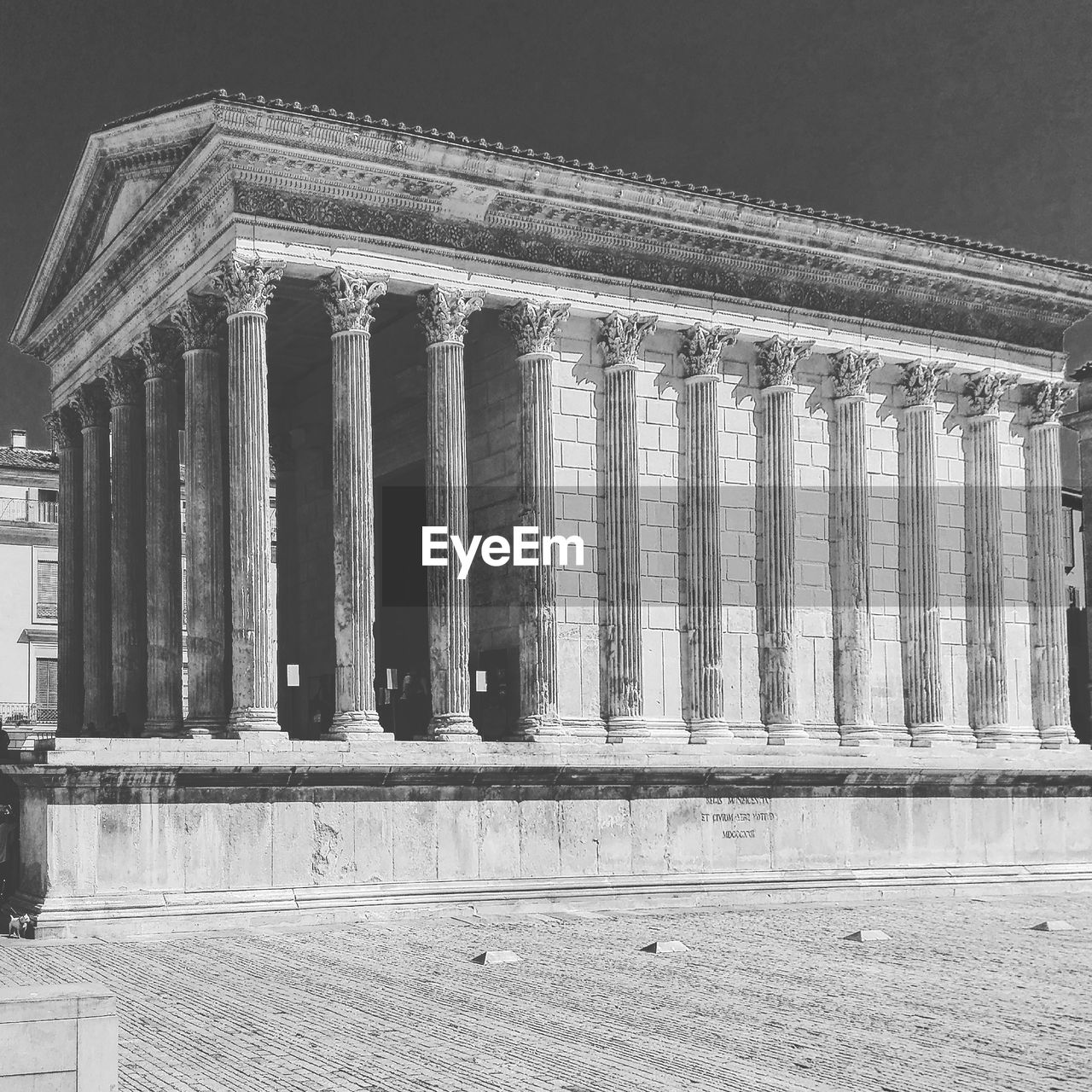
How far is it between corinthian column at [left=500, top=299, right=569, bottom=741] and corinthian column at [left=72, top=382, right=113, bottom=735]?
10.1m

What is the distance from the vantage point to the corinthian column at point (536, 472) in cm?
2881

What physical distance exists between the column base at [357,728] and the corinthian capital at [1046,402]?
17.2m

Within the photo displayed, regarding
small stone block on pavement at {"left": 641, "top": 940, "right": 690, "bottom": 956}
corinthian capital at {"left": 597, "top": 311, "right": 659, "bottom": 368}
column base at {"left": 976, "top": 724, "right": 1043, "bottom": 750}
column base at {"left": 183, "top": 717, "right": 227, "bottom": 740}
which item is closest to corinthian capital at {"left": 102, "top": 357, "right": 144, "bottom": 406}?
column base at {"left": 183, "top": 717, "right": 227, "bottom": 740}

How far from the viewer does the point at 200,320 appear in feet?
94.8

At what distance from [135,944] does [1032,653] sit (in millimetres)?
21534

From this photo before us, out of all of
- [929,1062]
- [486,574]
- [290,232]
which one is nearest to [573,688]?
[486,574]

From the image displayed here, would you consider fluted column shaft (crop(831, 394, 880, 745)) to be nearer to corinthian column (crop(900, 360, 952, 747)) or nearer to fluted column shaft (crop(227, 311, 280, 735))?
corinthian column (crop(900, 360, 952, 747))

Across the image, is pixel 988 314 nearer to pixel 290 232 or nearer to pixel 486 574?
pixel 486 574

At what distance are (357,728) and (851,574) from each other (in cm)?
1134

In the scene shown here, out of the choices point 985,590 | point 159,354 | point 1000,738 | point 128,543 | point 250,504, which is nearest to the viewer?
point 250,504

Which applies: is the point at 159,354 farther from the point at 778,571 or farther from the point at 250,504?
the point at 778,571

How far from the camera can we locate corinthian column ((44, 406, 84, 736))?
35719 millimetres

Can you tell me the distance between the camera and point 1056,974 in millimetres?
18000

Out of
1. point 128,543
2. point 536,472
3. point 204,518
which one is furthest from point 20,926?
point 128,543
